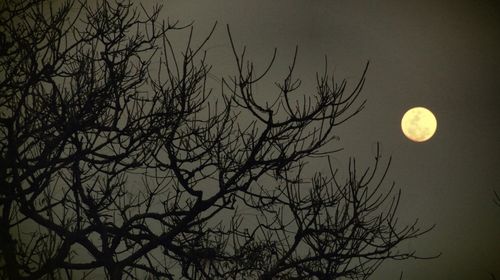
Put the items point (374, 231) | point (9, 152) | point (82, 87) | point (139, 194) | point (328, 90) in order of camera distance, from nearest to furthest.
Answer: point (9, 152), point (82, 87), point (328, 90), point (374, 231), point (139, 194)

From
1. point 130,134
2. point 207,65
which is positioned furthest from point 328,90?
point 130,134

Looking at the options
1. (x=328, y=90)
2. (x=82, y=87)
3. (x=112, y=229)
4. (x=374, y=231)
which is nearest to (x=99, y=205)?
(x=112, y=229)

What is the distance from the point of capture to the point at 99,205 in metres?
7.34

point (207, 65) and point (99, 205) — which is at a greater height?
point (207, 65)

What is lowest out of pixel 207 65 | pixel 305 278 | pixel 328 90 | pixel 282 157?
pixel 305 278

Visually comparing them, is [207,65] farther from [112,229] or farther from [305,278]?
[305,278]

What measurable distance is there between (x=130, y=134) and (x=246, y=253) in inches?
100.0

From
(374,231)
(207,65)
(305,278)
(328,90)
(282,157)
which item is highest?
(207,65)

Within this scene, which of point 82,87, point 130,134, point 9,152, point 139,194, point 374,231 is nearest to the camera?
point 9,152

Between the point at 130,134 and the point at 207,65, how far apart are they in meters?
1.47

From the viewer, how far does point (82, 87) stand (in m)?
6.40

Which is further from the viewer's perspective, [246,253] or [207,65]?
[246,253]

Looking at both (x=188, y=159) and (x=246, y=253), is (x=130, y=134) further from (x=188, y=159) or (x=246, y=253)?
(x=246, y=253)

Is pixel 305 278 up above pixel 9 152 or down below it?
below
